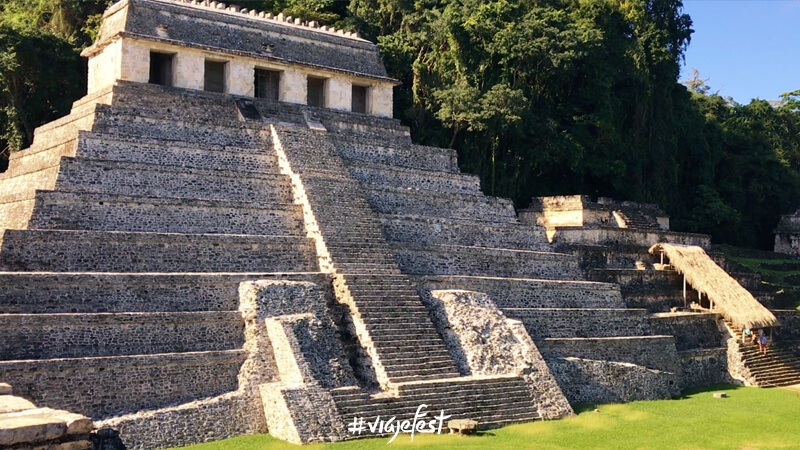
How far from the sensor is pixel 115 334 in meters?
15.6

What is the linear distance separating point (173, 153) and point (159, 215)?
254cm

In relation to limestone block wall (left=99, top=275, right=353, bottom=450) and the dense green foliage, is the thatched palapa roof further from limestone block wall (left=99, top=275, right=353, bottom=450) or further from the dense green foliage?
limestone block wall (left=99, top=275, right=353, bottom=450)

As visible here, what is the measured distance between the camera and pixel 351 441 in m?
14.9

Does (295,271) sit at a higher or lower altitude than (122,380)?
higher

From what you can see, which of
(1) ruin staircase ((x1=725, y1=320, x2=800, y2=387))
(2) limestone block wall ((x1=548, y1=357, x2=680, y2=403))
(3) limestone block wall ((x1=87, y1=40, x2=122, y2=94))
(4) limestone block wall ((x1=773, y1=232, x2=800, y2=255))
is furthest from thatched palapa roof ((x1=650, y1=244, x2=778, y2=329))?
(3) limestone block wall ((x1=87, y1=40, x2=122, y2=94))

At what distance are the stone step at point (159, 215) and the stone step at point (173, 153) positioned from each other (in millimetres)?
1692

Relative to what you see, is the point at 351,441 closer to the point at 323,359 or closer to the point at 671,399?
the point at 323,359

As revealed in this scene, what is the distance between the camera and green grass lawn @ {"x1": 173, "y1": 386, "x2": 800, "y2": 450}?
49.1ft

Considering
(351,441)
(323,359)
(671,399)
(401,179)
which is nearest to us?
(351,441)

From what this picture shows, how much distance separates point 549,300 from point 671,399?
3.26m

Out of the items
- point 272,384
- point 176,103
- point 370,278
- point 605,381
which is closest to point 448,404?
point 272,384

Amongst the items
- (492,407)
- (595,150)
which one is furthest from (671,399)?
(595,150)

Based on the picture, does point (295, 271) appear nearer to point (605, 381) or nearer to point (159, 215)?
point (159, 215)

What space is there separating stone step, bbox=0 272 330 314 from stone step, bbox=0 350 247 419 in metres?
1.29
